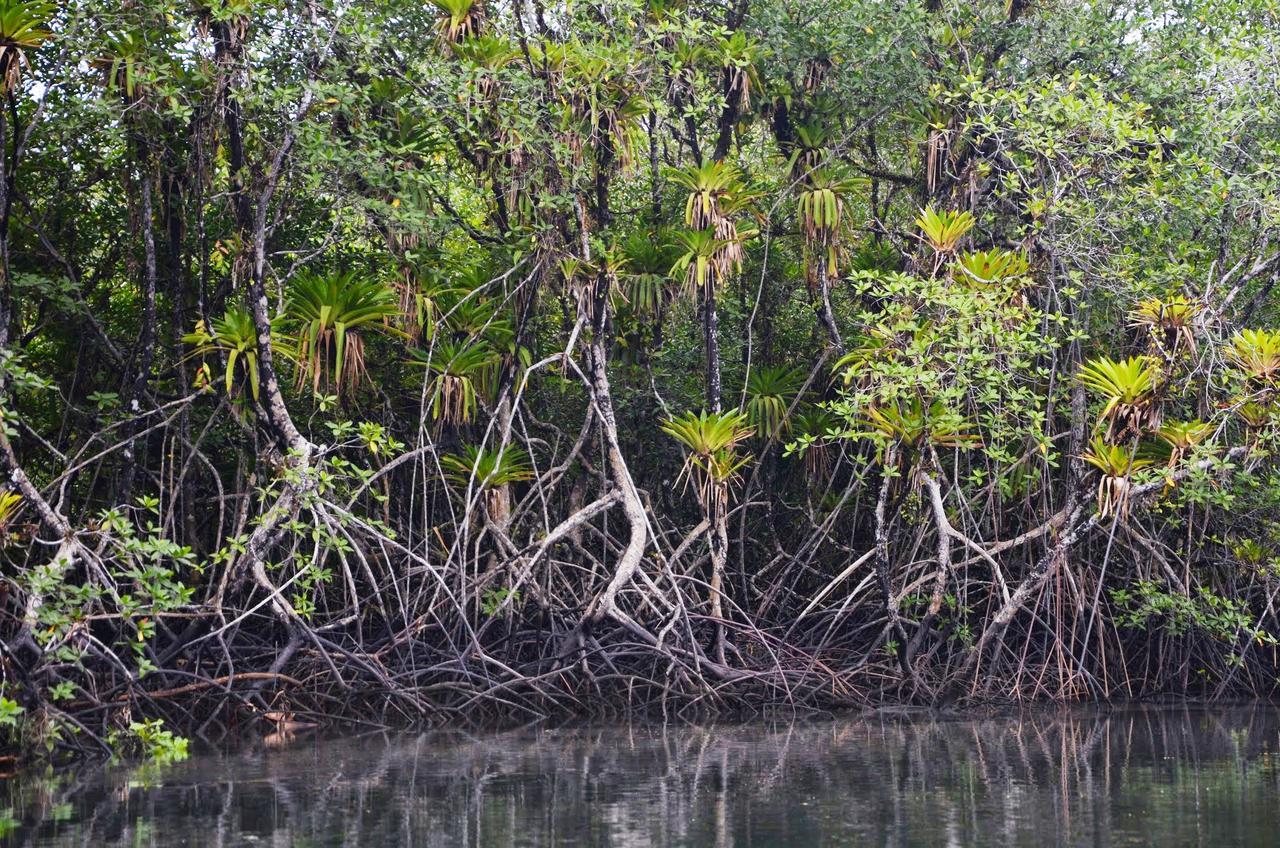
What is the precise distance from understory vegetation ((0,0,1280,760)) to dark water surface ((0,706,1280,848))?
1.29m

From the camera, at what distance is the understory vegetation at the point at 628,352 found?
9.80 meters

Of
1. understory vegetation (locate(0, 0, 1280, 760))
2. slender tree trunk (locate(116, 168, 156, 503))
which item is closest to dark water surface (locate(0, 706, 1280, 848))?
understory vegetation (locate(0, 0, 1280, 760))

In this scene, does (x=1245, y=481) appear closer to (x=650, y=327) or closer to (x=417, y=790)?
(x=650, y=327)

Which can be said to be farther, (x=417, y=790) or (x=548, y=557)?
(x=548, y=557)

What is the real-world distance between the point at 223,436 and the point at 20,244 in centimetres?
207

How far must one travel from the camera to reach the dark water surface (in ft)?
19.2

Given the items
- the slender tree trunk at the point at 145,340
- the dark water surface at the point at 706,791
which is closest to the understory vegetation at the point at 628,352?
the slender tree trunk at the point at 145,340

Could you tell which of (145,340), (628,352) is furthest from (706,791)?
(628,352)

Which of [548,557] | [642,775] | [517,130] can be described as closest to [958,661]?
[548,557]

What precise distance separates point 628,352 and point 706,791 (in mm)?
6183

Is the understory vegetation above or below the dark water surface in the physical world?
above

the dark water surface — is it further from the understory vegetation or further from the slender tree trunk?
the slender tree trunk

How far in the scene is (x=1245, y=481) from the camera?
10195mm

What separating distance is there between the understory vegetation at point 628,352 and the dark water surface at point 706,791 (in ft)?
4.24
